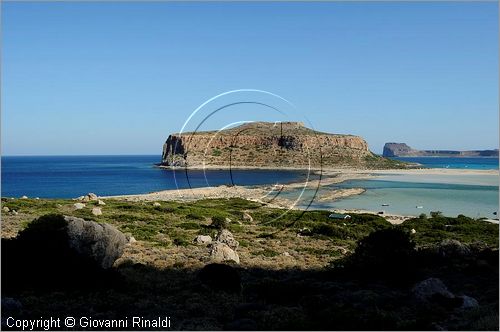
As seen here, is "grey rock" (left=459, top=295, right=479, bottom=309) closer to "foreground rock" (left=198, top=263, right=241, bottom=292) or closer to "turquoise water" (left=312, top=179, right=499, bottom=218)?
"foreground rock" (left=198, top=263, right=241, bottom=292)

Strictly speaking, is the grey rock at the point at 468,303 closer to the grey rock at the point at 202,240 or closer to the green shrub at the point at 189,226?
the grey rock at the point at 202,240

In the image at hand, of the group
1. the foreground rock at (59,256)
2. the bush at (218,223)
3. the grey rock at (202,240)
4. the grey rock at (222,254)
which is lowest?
the bush at (218,223)

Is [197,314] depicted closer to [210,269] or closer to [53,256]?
[210,269]

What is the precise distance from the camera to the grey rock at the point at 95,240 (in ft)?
63.2

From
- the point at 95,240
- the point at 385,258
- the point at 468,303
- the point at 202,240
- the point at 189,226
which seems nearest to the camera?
the point at 468,303

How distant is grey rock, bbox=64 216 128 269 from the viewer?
63.2 ft

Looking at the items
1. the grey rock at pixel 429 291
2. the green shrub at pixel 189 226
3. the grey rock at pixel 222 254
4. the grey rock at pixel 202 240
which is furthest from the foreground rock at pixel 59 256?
the green shrub at pixel 189 226

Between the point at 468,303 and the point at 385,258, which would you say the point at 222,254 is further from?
the point at 468,303

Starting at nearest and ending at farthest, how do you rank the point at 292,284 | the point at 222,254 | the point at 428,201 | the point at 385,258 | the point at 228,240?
the point at 292,284 → the point at 385,258 → the point at 222,254 → the point at 228,240 → the point at 428,201

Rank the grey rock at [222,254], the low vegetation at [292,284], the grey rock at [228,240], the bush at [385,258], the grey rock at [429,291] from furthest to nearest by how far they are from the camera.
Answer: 1. the grey rock at [228,240]
2. the grey rock at [222,254]
3. the bush at [385,258]
4. the grey rock at [429,291]
5. the low vegetation at [292,284]

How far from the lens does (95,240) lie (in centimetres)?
1986

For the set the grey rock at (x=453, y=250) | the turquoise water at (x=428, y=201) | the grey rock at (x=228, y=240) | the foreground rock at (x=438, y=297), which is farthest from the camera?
the turquoise water at (x=428, y=201)

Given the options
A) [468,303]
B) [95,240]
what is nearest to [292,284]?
[468,303]

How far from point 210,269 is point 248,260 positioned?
279 inches
